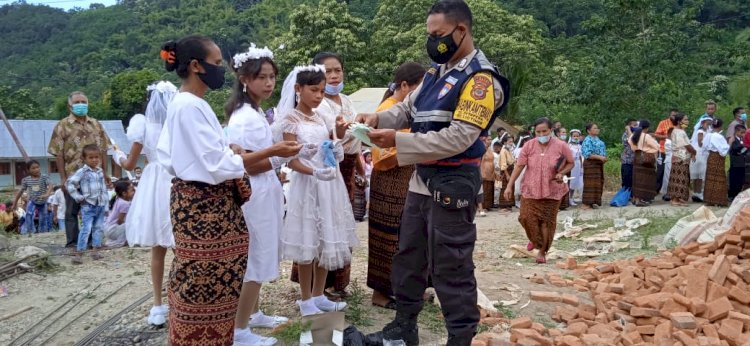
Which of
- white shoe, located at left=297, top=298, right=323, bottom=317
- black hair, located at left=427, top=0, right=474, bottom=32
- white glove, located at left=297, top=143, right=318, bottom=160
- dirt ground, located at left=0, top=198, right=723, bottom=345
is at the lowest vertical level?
dirt ground, located at left=0, top=198, right=723, bottom=345

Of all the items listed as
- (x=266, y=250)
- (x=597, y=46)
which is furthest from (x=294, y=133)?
Answer: (x=597, y=46)

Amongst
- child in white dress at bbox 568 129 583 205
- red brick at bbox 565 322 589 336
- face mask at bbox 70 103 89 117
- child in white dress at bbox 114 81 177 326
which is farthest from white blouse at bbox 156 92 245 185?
child in white dress at bbox 568 129 583 205

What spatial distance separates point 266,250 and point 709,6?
4233 centimetres

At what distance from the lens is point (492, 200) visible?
47.1ft

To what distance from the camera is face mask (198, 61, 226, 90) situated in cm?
356

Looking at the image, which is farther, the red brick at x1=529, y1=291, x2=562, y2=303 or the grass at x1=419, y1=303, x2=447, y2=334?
the red brick at x1=529, y1=291, x2=562, y2=303

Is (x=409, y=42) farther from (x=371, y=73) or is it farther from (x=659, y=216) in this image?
(x=659, y=216)

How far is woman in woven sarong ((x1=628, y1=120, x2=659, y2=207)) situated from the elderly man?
974cm

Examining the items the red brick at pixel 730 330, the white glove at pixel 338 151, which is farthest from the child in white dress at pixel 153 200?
the red brick at pixel 730 330

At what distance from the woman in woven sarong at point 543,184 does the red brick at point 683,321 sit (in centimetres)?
294

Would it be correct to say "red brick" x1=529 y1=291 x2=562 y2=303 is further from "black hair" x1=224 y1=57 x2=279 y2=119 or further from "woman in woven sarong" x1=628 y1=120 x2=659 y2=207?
"woman in woven sarong" x1=628 y1=120 x2=659 y2=207

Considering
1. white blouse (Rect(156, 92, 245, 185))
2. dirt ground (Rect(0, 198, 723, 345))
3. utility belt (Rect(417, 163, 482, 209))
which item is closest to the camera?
white blouse (Rect(156, 92, 245, 185))

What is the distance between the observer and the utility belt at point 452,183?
12.1 ft

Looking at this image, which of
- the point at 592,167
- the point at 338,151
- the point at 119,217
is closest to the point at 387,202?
the point at 338,151
